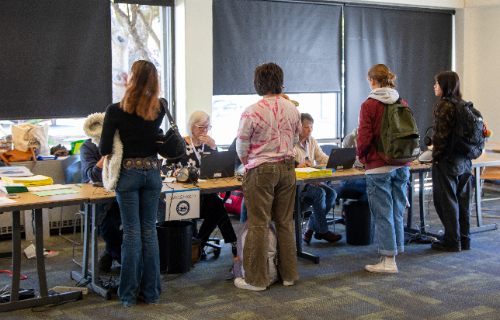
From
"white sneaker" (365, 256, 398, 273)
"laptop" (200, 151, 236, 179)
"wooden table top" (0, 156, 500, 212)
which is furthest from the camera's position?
"laptop" (200, 151, 236, 179)

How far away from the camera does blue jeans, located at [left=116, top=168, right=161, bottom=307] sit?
320cm

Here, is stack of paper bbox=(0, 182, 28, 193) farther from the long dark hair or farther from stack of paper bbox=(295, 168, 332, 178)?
the long dark hair

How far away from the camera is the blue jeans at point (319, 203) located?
4.83 metres

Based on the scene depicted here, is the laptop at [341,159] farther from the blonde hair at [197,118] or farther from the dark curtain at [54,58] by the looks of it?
the dark curtain at [54,58]

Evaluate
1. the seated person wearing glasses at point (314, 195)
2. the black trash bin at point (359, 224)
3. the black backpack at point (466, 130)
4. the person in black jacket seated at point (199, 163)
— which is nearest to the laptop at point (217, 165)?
the person in black jacket seated at point (199, 163)

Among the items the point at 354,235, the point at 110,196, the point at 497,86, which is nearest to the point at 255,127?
the point at 110,196

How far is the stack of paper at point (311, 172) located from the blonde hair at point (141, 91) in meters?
1.51

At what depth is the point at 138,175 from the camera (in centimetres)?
319

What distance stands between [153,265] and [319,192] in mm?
1929

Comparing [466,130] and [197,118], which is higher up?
[197,118]

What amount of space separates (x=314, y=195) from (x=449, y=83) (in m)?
1.45

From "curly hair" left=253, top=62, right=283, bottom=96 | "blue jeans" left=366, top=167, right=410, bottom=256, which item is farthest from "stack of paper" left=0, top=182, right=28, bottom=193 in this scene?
"blue jeans" left=366, top=167, right=410, bottom=256

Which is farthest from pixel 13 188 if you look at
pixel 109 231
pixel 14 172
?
pixel 109 231

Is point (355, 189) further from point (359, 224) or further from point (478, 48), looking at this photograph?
point (478, 48)
